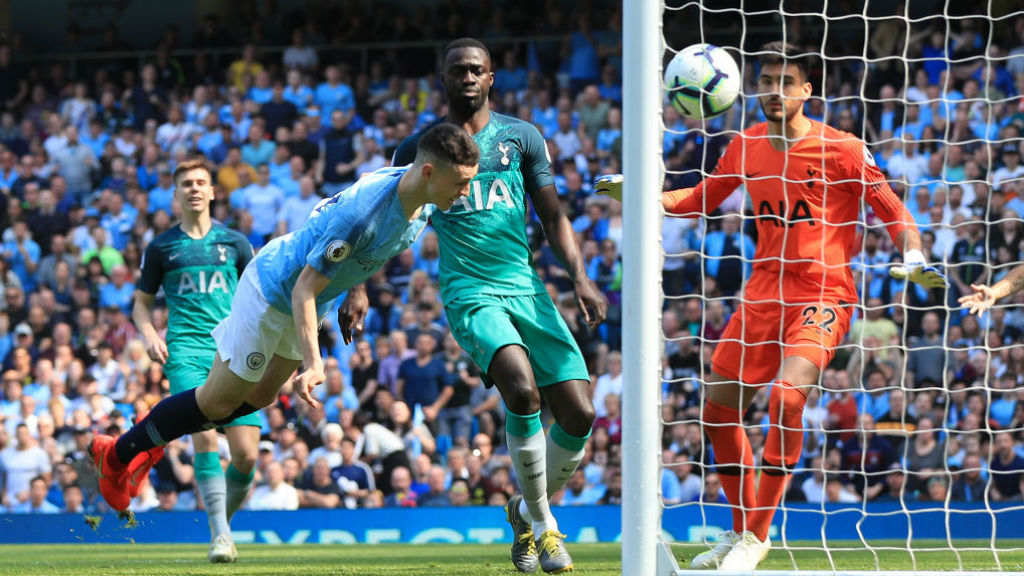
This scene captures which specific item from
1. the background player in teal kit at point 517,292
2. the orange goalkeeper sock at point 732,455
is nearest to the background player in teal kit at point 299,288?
the background player in teal kit at point 517,292

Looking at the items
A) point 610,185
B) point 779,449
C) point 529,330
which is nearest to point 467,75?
point 610,185

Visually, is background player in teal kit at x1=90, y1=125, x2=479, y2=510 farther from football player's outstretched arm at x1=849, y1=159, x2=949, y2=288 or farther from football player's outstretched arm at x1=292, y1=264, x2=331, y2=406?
football player's outstretched arm at x1=849, y1=159, x2=949, y2=288

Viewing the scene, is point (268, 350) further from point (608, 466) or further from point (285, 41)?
point (285, 41)

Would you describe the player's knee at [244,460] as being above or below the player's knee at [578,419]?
below

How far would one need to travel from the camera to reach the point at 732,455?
654 centimetres

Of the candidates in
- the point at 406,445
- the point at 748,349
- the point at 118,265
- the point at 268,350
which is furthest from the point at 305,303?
the point at 118,265

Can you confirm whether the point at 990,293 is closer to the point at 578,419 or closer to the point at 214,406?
the point at 578,419

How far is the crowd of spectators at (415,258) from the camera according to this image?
41.2 ft

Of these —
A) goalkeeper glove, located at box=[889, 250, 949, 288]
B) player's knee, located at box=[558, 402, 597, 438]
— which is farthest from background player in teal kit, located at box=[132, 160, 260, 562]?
goalkeeper glove, located at box=[889, 250, 949, 288]

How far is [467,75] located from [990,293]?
8.81 feet

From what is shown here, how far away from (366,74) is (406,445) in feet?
23.0

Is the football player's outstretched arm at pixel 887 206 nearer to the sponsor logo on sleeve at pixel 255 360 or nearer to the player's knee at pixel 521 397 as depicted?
the player's knee at pixel 521 397

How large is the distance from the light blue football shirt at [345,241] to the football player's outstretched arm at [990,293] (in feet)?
8.08

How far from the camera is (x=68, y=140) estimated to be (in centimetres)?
1775
